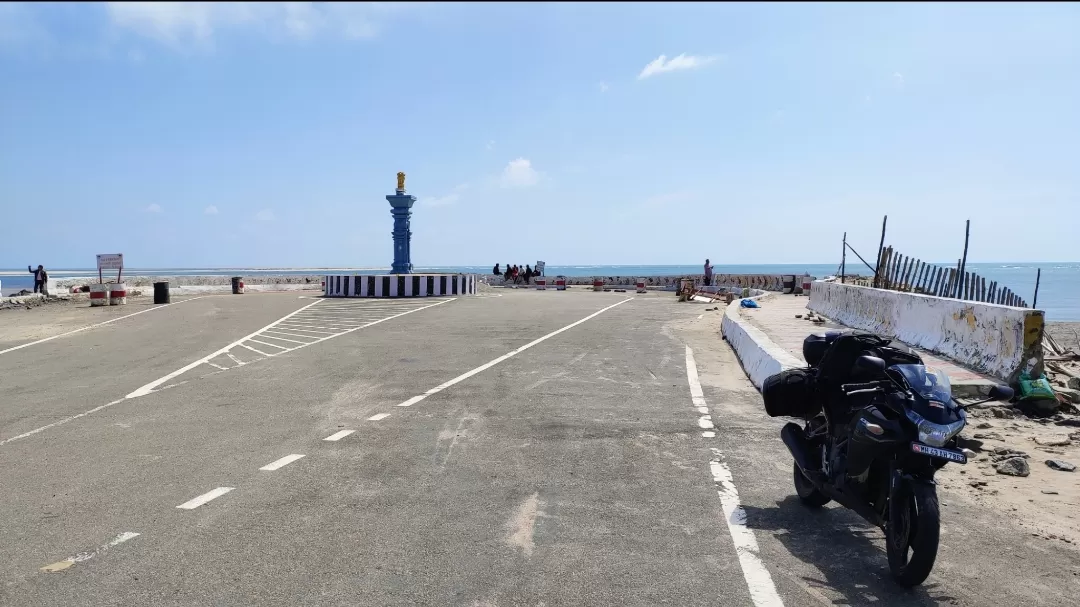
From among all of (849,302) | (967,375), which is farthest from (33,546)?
(849,302)

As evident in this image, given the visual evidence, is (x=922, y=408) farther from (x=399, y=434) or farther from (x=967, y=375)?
(x=967, y=375)

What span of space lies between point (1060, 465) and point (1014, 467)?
0.49m

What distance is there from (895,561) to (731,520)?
1135 mm

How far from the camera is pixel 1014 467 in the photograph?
21.4 feet

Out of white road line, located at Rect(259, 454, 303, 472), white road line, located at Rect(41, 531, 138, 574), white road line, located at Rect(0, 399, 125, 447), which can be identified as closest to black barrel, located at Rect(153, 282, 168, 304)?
white road line, located at Rect(0, 399, 125, 447)

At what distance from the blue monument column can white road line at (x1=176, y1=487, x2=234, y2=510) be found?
3410 centimetres

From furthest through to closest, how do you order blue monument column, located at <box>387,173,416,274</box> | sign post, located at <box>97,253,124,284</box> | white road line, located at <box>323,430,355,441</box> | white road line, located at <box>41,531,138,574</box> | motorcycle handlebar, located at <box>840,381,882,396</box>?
1. blue monument column, located at <box>387,173,416,274</box>
2. sign post, located at <box>97,253,124,284</box>
3. white road line, located at <box>323,430,355,441</box>
4. motorcycle handlebar, located at <box>840,381,882,396</box>
5. white road line, located at <box>41,531,138,574</box>

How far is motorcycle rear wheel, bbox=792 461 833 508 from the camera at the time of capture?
5344 millimetres

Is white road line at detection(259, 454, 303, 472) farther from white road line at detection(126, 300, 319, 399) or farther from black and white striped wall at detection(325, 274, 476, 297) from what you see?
black and white striped wall at detection(325, 274, 476, 297)

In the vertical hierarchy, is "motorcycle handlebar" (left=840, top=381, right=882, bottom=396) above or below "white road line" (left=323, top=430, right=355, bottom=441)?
above

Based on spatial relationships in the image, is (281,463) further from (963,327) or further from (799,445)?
(963,327)

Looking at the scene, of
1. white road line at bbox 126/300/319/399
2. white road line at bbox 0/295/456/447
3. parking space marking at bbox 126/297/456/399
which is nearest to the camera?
white road line at bbox 0/295/456/447

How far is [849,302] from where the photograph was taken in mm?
18969

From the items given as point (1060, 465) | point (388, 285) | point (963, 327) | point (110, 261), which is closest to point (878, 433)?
point (1060, 465)
